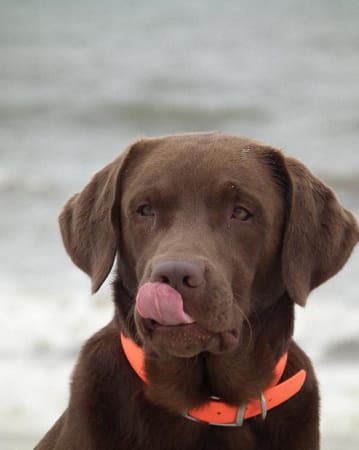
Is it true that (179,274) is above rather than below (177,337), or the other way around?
above

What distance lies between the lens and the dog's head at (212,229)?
4.14m

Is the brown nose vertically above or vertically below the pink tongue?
above

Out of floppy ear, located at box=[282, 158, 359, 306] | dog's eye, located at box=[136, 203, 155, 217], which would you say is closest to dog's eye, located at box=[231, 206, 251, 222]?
floppy ear, located at box=[282, 158, 359, 306]

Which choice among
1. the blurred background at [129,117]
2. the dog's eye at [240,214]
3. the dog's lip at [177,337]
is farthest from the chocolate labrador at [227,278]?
the blurred background at [129,117]

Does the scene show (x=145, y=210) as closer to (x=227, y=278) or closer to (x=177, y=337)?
(x=227, y=278)

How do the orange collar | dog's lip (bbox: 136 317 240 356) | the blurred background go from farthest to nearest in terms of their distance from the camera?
the blurred background, the orange collar, dog's lip (bbox: 136 317 240 356)

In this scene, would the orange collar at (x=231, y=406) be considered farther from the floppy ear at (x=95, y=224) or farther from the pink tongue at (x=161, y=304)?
the pink tongue at (x=161, y=304)

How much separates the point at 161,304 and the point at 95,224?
79cm

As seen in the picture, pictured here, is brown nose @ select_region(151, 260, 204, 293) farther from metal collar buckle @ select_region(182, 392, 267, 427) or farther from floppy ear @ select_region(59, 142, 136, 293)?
metal collar buckle @ select_region(182, 392, 267, 427)

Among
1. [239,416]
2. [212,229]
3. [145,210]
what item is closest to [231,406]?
[239,416]

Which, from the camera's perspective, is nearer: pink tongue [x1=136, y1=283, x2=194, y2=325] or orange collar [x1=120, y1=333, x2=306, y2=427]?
pink tongue [x1=136, y1=283, x2=194, y2=325]

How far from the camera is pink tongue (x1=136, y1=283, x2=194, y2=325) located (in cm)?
397

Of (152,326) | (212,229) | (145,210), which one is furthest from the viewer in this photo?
(145,210)

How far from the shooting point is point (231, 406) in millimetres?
4543
